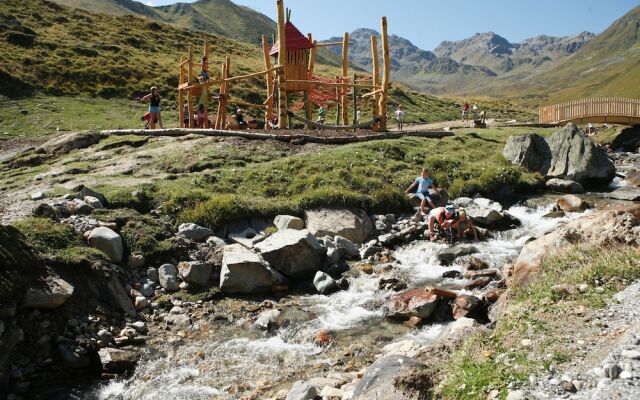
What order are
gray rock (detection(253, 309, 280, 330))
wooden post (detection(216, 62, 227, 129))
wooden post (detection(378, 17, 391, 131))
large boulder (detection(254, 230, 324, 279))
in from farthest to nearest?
wooden post (detection(216, 62, 227, 129)) < wooden post (detection(378, 17, 391, 131)) < large boulder (detection(254, 230, 324, 279)) < gray rock (detection(253, 309, 280, 330))

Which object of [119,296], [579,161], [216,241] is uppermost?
[579,161]

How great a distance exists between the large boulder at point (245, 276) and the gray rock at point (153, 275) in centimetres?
171

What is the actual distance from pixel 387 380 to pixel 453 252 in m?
8.62

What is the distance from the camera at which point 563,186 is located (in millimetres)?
A: 21281

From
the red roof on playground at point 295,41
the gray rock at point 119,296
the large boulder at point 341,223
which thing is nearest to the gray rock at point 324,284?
the large boulder at point 341,223

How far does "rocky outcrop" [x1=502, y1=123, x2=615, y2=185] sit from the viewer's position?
22344mm

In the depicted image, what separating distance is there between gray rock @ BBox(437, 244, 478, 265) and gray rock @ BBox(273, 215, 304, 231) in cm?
444

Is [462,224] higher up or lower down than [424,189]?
lower down

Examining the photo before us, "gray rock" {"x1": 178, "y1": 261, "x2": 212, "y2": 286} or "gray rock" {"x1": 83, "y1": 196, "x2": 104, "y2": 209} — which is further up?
"gray rock" {"x1": 83, "y1": 196, "x2": 104, "y2": 209}

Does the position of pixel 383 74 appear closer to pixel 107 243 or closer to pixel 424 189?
pixel 424 189

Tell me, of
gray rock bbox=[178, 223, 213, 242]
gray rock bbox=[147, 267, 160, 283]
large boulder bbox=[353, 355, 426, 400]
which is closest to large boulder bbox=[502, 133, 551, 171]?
gray rock bbox=[178, 223, 213, 242]

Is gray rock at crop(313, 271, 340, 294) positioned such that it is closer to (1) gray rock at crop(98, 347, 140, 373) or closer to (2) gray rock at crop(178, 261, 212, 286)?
(2) gray rock at crop(178, 261, 212, 286)

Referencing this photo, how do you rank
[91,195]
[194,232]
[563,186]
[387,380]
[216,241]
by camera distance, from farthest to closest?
[563,186], [91,195], [194,232], [216,241], [387,380]

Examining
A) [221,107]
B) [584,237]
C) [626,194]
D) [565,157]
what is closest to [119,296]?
[584,237]
